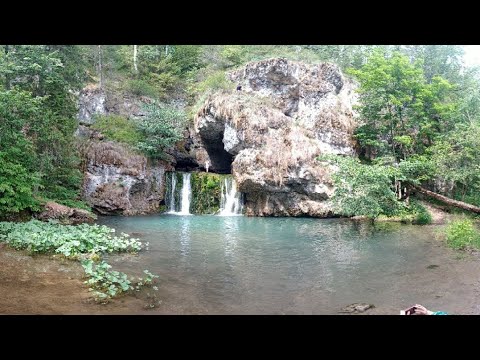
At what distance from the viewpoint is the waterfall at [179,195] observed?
23422 mm

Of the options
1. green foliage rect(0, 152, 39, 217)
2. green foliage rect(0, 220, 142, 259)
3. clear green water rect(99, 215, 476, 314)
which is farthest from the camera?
green foliage rect(0, 152, 39, 217)

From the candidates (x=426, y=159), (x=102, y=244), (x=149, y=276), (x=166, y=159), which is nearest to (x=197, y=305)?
(x=149, y=276)

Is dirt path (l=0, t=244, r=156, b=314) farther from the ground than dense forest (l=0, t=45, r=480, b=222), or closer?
closer

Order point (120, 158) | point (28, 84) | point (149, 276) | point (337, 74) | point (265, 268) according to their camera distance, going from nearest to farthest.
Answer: point (149, 276), point (265, 268), point (28, 84), point (120, 158), point (337, 74)

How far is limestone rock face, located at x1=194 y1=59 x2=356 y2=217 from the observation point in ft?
70.6

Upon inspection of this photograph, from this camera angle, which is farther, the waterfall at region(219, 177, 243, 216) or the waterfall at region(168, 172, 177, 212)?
the waterfall at region(168, 172, 177, 212)

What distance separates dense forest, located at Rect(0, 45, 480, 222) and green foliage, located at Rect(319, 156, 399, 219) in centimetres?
4

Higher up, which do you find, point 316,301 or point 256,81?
point 256,81

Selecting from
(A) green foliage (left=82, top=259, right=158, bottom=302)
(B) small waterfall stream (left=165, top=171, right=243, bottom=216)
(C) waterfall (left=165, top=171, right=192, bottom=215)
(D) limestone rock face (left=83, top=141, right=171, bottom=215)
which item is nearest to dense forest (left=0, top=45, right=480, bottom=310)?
(A) green foliage (left=82, top=259, right=158, bottom=302)

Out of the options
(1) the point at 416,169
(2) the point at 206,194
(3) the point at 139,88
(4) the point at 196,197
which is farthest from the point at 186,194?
(1) the point at 416,169

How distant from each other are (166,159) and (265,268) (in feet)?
51.7

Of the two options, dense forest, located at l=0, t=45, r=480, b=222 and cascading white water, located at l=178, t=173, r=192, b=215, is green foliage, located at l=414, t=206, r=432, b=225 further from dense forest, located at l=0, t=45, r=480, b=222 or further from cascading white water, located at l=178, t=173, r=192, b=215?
cascading white water, located at l=178, t=173, r=192, b=215

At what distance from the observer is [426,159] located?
18.7 meters
